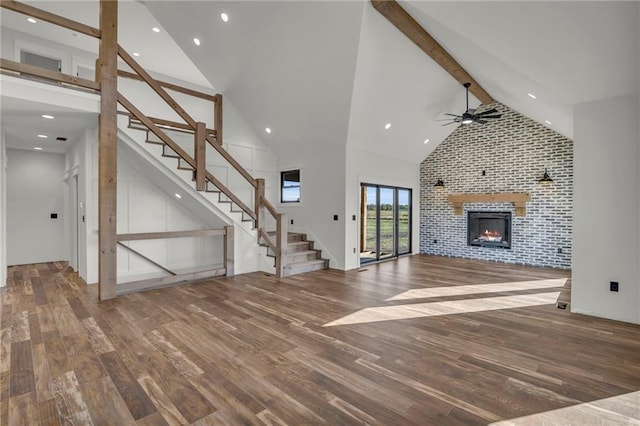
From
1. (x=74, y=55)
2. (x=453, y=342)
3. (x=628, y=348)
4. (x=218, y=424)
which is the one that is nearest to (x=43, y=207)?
(x=74, y=55)

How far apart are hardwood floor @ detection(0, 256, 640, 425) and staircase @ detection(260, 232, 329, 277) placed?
1578mm

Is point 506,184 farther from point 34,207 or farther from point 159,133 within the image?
point 34,207

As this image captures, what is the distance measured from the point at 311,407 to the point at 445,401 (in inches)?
37.4

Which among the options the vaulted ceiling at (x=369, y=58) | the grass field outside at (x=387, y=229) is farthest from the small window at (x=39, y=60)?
the grass field outside at (x=387, y=229)

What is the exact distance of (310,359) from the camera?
2.79 m

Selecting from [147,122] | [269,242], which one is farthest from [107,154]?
[269,242]

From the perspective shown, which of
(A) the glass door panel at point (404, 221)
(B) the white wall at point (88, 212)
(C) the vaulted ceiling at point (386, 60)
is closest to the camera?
(C) the vaulted ceiling at point (386, 60)

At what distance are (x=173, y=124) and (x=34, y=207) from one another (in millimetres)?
4256

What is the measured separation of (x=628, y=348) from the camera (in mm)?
3039

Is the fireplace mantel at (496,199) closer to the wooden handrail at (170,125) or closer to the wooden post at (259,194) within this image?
the wooden post at (259,194)

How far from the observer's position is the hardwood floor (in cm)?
207

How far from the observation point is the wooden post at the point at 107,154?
178 inches

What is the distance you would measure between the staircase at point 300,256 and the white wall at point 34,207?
5408 mm

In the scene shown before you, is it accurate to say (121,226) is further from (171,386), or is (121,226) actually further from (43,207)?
(171,386)
